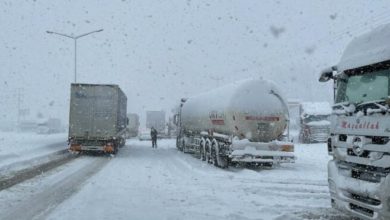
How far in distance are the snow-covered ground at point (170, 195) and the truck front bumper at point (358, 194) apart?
117cm

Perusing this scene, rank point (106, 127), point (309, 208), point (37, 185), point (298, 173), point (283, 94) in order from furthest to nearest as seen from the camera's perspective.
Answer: point (106, 127) < point (283, 94) < point (298, 173) < point (37, 185) < point (309, 208)

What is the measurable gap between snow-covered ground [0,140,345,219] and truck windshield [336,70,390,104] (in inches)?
90.6

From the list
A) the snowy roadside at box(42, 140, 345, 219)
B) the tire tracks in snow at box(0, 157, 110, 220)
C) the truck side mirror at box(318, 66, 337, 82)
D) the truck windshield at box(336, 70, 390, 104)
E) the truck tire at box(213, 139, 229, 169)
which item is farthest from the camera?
the truck tire at box(213, 139, 229, 169)

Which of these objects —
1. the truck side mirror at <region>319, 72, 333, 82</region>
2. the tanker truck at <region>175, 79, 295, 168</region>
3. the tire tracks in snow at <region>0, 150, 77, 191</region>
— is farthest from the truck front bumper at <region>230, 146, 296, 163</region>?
the truck side mirror at <region>319, 72, 333, 82</region>

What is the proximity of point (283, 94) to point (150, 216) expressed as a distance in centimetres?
1127

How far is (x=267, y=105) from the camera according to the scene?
1909 centimetres

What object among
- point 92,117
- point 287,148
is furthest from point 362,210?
point 92,117

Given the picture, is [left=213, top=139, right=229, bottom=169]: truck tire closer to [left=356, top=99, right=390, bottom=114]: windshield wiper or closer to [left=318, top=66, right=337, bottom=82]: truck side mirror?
[left=318, top=66, right=337, bottom=82]: truck side mirror

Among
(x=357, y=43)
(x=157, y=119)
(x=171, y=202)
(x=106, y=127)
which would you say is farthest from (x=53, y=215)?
(x=157, y=119)

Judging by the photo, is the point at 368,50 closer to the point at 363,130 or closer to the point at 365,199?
the point at 363,130

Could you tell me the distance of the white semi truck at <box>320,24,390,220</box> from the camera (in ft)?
25.2

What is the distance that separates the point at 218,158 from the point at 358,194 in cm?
1245

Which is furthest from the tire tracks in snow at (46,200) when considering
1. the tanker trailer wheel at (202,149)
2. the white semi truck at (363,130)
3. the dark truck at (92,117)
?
the dark truck at (92,117)

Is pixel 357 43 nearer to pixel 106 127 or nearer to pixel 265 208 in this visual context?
pixel 265 208
